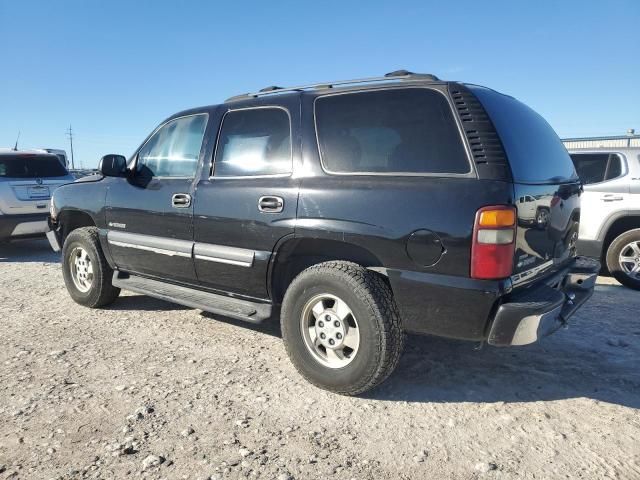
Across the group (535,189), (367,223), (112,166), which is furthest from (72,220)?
(535,189)

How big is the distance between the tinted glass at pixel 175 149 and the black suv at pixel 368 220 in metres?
0.02

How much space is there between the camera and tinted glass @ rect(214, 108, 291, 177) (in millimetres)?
3359

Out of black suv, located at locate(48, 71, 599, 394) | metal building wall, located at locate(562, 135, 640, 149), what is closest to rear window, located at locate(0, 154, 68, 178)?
black suv, located at locate(48, 71, 599, 394)

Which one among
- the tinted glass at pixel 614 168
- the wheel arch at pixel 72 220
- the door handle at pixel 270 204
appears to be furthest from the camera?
the tinted glass at pixel 614 168

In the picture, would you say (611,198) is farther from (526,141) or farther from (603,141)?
(603,141)

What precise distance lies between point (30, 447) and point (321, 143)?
2362 mm

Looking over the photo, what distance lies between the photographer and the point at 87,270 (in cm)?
485

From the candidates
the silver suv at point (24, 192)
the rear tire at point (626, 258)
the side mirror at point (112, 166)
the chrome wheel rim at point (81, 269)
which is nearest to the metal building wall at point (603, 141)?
the rear tire at point (626, 258)

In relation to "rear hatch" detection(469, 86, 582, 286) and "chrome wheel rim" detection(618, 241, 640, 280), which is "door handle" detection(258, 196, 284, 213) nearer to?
"rear hatch" detection(469, 86, 582, 286)

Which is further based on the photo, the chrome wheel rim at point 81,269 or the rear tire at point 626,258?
the rear tire at point 626,258

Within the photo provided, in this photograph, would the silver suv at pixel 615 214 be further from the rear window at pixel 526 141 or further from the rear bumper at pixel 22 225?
the rear bumper at pixel 22 225

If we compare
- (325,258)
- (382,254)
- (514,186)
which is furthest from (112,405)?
(514,186)

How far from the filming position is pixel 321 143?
3.18m

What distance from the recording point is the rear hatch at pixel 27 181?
770 cm
